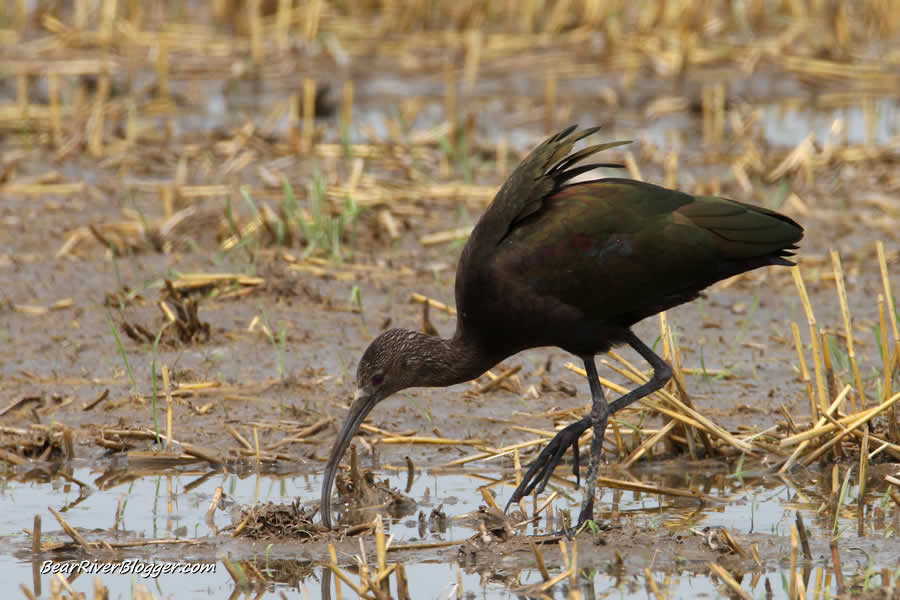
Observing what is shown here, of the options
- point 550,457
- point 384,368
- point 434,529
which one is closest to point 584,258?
point 550,457

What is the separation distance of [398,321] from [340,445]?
7.75 ft

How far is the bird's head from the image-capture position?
5781 millimetres

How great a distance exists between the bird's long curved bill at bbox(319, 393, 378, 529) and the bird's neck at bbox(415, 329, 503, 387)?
0.24 metres

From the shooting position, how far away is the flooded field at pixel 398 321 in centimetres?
523

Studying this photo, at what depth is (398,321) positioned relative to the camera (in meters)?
7.99

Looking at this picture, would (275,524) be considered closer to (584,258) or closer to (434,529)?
(434,529)

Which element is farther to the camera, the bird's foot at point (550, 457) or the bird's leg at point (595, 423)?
the bird's foot at point (550, 457)

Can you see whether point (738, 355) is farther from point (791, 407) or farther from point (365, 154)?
point (365, 154)

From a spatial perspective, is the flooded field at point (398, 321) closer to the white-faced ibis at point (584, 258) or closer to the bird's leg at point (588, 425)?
the bird's leg at point (588, 425)

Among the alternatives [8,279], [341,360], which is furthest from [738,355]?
[8,279]

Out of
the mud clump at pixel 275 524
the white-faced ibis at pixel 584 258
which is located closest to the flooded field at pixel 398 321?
the mud clump at pixel 275 524

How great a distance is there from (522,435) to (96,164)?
5.31 meters

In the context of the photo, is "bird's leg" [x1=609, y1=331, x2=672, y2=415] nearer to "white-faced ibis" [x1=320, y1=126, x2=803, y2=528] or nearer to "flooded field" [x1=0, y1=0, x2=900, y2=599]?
"white-faced ibis" [x1=320, y1=126, x2=803, y2=528]

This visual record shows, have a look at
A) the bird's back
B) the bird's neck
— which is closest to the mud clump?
the bird's neck
